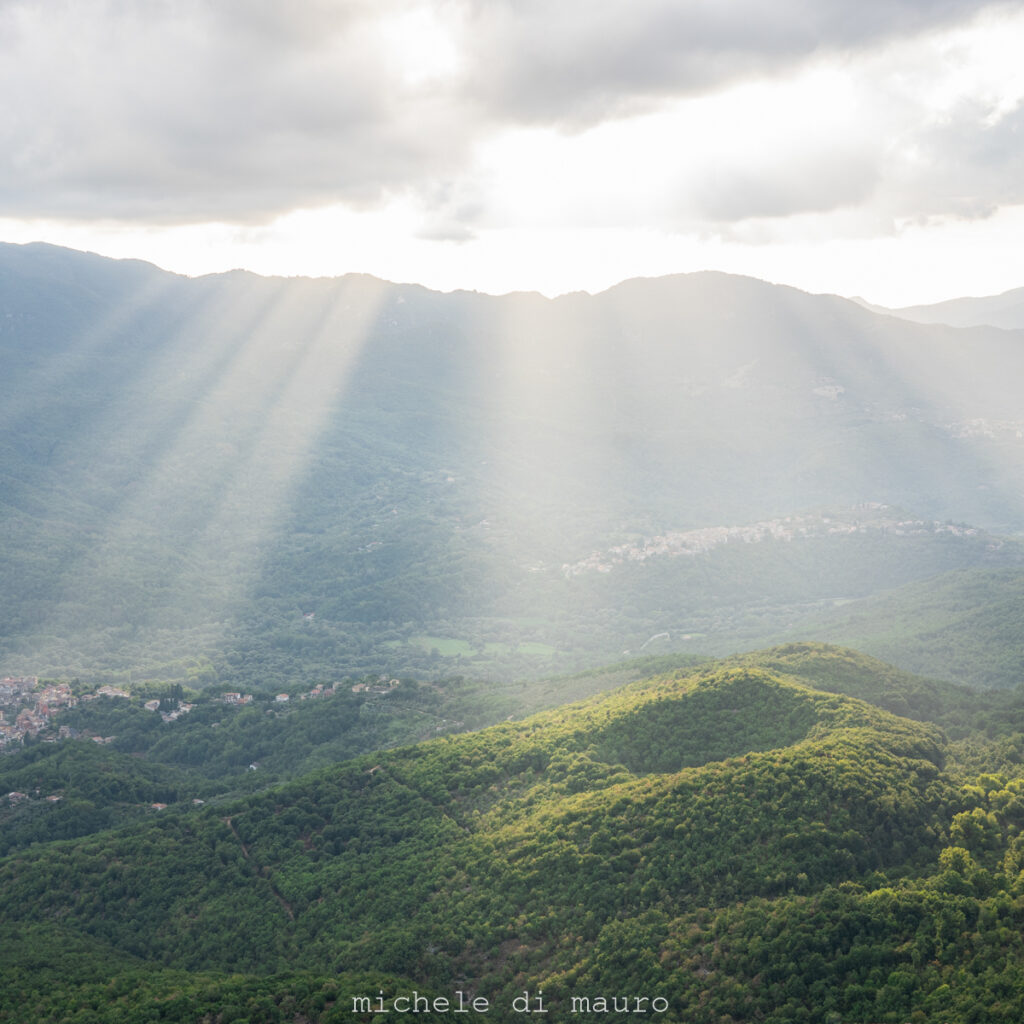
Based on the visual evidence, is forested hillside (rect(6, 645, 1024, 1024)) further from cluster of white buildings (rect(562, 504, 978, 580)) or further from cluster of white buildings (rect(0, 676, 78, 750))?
cluster of white buildings (rect(562, 504, 978, 580))

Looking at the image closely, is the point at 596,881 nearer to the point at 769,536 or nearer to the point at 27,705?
the point at 27,705

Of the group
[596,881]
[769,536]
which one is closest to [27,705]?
[596,881]

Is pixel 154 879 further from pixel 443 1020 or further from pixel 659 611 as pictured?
pixel 659 611

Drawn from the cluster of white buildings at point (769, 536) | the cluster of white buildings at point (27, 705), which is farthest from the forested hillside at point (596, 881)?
the cluster of white buildings at point (769, 536)

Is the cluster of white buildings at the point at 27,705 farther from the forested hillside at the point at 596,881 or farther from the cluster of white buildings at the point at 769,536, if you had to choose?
the cluster of white buildings at the point at 769,536

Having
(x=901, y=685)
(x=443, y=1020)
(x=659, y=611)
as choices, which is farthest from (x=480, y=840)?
(x=659, y=611)

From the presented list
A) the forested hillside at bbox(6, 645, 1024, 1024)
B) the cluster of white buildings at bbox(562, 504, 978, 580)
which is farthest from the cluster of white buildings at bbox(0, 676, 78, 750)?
the cluster of white buildings at bbox(562, 504, 978, 580)

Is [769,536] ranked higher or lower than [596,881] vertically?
→ lower

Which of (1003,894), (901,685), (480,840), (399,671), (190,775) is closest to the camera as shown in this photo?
(1003,894)
